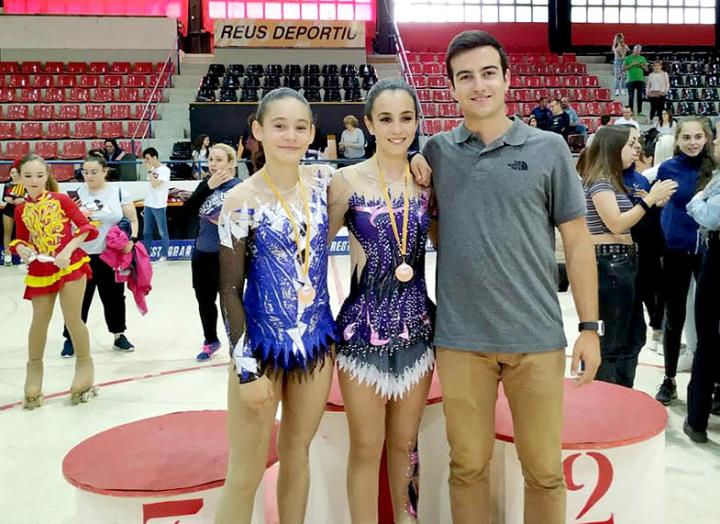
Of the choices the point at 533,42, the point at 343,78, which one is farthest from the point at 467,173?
the point at 533,42

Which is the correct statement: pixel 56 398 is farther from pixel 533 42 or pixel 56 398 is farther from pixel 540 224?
pixel 533 42

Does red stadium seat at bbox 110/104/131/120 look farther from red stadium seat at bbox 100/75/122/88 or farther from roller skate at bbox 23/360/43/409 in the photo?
roller skate at bbox 23/360/43/409

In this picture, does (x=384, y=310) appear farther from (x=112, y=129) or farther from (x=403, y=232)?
(x=112, y=129)

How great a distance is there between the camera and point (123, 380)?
5.12m

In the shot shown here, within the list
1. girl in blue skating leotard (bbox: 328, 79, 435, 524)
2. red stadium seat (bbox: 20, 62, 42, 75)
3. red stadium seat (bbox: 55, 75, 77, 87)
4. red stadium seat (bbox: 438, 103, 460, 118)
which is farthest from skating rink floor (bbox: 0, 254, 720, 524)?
red stadium seat (bbox: 20, 62, 42, 75)

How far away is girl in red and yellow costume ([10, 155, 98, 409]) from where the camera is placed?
4266 millimetres

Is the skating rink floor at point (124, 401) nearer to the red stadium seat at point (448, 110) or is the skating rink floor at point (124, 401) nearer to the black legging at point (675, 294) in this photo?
the black legging at point (675, 294)

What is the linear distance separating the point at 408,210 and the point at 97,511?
1.38 m

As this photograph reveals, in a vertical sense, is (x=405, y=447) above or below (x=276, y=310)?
below

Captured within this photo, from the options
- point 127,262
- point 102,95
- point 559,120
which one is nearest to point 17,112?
point 102,95

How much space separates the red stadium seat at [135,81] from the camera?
56.7 ft

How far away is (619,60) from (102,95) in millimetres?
12037

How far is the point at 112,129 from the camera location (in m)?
15.7

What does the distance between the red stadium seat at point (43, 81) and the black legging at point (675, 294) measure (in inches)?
639
